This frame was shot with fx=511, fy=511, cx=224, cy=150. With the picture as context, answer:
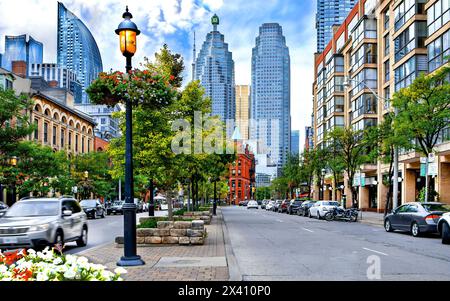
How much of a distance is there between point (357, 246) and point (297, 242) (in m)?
2.32

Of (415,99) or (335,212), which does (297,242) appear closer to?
(415,99)

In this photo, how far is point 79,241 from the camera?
57.8ft

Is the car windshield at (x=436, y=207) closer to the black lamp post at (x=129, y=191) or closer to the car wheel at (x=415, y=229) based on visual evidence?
the car wheel at (x=415, y=229)

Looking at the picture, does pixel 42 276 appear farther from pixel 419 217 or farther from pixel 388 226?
pixel 388 226

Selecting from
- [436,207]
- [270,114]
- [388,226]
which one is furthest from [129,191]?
[270,114]

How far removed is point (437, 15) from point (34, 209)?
32.5 metres

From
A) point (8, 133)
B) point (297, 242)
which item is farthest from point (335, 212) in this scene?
point (8, 133)

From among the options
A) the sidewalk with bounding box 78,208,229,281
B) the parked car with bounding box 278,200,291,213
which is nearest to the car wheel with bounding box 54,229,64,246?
the sidewalk with bounding box 78,208,229,281

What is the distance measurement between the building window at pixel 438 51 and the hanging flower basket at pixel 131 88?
2846 centimetres

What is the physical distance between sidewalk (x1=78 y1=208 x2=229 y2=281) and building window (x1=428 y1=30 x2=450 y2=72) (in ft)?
85.1

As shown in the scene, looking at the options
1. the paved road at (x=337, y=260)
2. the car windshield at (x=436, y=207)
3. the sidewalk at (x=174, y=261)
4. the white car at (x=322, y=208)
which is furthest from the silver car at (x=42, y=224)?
the white car at (x=322, y=208)

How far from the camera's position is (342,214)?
37.3 metres
